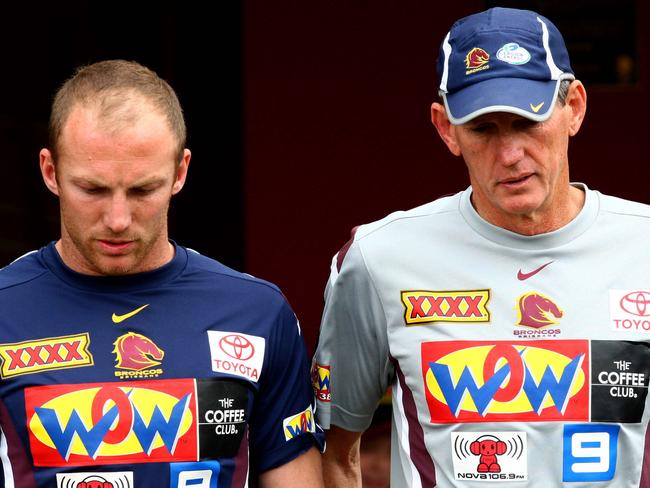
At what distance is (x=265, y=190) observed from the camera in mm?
6023

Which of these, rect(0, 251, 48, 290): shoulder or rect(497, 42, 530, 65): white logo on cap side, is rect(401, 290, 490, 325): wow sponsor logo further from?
rect(0, 251, 48, 290): shoulder

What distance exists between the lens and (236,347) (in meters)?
2.72

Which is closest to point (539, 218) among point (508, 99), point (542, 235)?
point (542, 235)

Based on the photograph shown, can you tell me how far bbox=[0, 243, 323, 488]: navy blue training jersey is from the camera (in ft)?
8.47

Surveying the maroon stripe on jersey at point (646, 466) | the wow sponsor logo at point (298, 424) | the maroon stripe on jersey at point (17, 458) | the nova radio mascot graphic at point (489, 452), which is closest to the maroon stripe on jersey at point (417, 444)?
the nova radio mascot graphic at point (489, 452)

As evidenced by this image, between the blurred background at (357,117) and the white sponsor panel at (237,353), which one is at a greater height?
the blurred background at (357,117)

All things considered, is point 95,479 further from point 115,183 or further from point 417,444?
point 417,444

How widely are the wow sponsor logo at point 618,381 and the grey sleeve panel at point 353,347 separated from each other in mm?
480

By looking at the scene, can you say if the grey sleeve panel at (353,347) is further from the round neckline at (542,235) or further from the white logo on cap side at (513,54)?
the white logo on cap side at (513,54)

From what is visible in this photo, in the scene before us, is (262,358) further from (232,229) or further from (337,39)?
(232,229)

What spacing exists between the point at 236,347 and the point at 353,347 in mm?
346

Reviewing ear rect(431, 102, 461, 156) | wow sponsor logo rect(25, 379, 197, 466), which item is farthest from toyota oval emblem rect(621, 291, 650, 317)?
wow sponsor logo rect(25, 379, 197, 466)

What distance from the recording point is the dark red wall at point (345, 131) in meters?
5.84

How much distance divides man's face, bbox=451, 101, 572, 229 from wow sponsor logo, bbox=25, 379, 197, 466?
2.61ft
